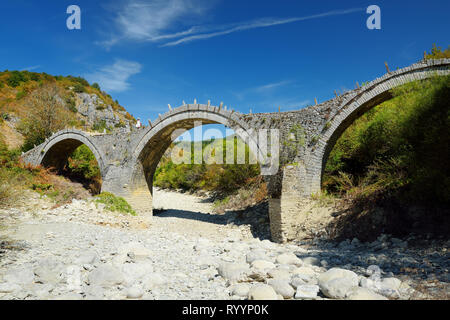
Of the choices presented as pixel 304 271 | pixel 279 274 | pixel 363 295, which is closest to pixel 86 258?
pixel 279 274

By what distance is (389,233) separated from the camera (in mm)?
6910

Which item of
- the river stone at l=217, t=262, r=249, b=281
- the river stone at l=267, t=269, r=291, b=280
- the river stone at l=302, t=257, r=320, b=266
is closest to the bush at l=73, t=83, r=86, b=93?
the river stone at l=217, t=262, r=249, b=281

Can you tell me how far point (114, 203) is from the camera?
1301cm

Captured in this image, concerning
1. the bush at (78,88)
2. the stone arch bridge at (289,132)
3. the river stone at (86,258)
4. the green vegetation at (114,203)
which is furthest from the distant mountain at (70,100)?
the river stone at (86,258)

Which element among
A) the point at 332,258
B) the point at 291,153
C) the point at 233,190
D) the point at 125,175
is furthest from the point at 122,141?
the point at 332,258

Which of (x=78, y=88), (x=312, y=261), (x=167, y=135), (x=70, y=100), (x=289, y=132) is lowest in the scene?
(x=312, y=261)

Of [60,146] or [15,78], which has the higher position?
[15,78]

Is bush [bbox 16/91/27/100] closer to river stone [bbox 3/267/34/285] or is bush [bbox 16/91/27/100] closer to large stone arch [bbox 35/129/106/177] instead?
large stone arch [bbox 35/129/106/177]

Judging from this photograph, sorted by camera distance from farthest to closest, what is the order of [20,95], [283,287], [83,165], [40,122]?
[20,95], [40,122], [83,165], [283,287]

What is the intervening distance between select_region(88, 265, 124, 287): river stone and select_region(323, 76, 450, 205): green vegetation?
6.35 metres

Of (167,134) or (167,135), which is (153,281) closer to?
(167,134)

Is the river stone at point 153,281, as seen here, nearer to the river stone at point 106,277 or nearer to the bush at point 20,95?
the river stone at point 106,277

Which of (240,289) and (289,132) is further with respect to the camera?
(289,132)

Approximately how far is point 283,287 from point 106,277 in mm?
2704
